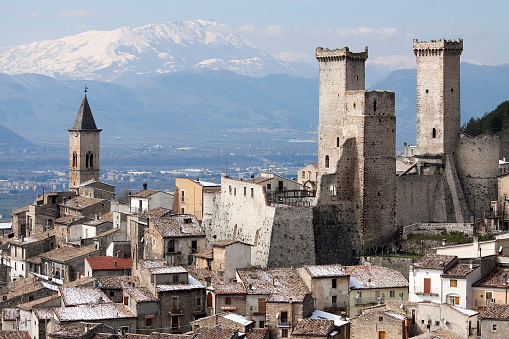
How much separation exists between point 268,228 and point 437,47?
16.4 m

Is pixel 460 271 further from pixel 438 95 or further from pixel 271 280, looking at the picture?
pixel 438 95

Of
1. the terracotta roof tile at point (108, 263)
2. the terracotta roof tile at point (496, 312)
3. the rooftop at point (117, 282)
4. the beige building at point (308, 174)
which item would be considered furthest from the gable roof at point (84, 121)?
the terracotta roof tile at point (496, 312)

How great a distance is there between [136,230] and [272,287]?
14.5 metres

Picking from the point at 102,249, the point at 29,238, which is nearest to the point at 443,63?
the point at 102,249

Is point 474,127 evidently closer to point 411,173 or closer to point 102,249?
point 411,173

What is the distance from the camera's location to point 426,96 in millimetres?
65250

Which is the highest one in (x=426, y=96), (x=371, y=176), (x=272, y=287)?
(x=426, y=96)

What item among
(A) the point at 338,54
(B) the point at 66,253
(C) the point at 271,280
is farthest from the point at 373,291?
(B) the point at 66,253

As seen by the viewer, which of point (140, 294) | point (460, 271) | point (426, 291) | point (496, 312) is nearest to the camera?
point (496, 312)

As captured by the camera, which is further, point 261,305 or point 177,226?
point 177,226

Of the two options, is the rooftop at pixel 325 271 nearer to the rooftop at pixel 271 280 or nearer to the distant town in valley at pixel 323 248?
the distant town in valley at pixel 323 248

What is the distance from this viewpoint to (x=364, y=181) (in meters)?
58.4

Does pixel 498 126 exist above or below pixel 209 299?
above

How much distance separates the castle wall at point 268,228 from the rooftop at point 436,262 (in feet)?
25.0
